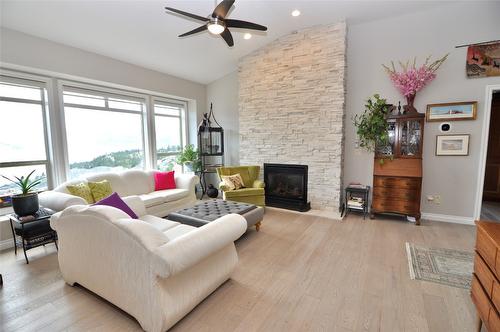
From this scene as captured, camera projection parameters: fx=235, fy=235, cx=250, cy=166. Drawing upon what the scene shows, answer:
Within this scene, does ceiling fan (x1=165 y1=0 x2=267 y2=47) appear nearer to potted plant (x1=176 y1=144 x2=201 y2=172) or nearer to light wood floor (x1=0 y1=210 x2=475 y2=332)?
light wood floor (x1=0 y1=210 x2=475 y2=332)

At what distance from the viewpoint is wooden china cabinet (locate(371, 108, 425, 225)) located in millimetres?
3803

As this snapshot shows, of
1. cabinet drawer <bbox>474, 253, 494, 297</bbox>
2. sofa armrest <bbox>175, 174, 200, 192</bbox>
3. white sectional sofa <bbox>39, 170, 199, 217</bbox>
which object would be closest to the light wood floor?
cabinet drawer <bbox>474, 253, 494, 297</bbox>

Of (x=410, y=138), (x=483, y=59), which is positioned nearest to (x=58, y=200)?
(x=410, y=138)

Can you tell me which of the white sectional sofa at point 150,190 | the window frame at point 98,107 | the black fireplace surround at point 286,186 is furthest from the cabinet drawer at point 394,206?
the window frame at point 98,107

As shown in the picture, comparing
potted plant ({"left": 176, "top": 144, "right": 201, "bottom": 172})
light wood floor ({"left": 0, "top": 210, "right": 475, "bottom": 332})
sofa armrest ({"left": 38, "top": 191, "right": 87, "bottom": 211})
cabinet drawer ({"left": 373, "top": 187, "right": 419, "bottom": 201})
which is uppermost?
potted plant ({"left": 176, "top": 144, "right": 201, "bottom": 172})

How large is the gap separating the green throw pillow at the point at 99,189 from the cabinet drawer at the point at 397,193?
4411 millimetres

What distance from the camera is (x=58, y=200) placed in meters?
2.96

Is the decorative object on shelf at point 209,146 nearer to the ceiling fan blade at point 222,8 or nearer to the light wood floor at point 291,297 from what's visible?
the light wood floor at point 291,297

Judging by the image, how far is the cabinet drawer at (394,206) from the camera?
151 inches

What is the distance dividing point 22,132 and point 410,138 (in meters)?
6.03

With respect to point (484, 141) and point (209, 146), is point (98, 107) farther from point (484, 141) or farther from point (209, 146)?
point (484, 141)

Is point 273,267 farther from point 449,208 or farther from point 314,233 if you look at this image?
point 449,208

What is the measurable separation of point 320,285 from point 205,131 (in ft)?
14.4

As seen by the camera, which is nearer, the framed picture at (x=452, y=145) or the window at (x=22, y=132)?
the window at (x=22, y=132)
